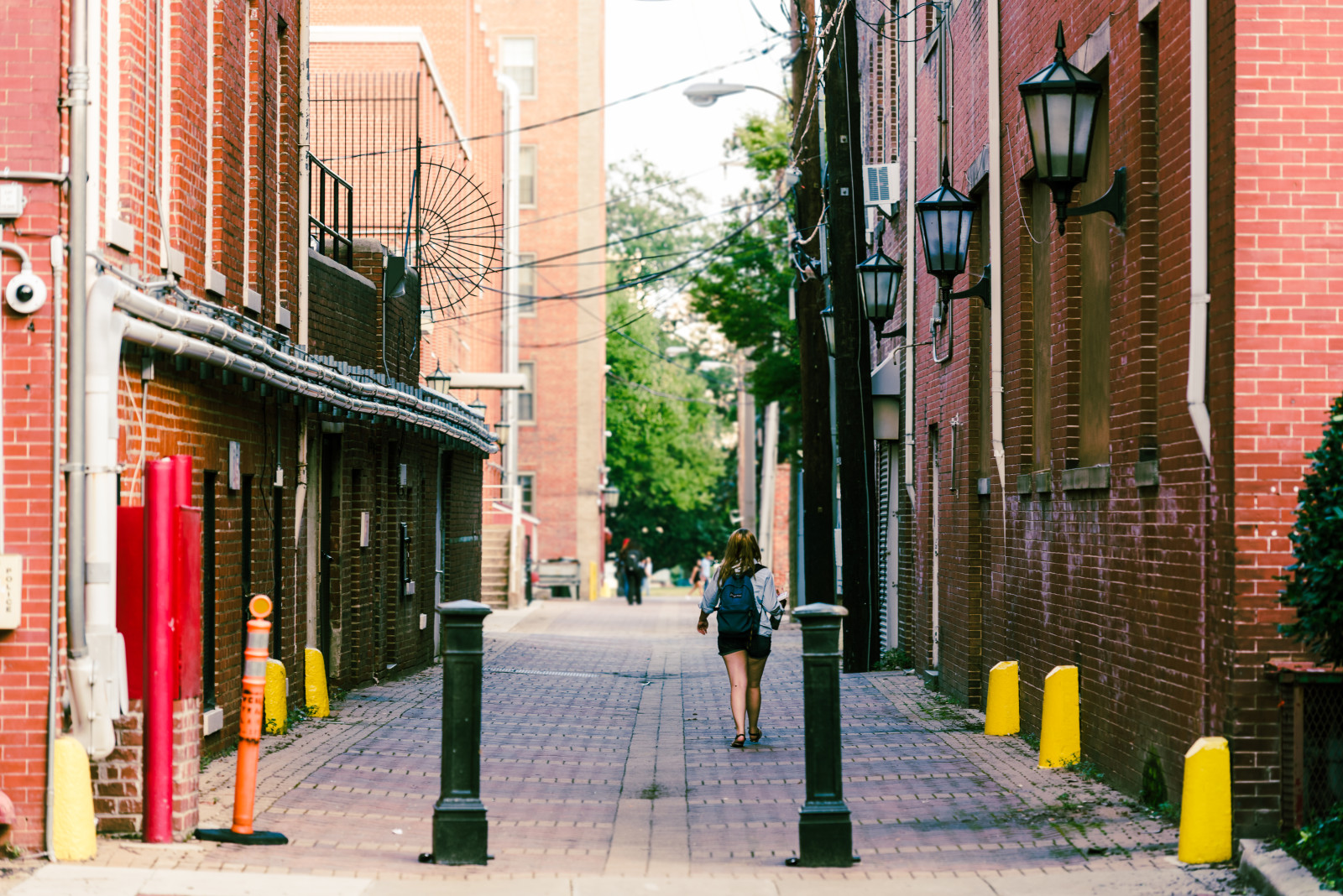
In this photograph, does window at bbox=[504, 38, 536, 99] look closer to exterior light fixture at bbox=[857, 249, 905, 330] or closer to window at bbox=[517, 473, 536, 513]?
window at bbox=[517, 473, 536, 513]

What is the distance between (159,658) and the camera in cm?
750

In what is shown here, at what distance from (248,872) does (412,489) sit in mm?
12331

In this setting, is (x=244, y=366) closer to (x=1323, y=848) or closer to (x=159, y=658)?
(x=159, y=658)

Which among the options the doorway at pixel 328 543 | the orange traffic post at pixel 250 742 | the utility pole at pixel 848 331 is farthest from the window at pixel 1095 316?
the doorway at pixel 328 543

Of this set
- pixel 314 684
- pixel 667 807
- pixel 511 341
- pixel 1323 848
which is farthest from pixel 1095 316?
pixel 511 341

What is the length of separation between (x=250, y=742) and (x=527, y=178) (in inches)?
1896

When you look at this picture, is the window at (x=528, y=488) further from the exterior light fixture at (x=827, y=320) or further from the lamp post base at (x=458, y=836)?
the lamp post base at (x=458, y=836)

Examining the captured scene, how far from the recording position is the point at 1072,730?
1014cm

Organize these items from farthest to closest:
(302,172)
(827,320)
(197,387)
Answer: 1. (827,320)
2. (302,172)
3. (197,387)

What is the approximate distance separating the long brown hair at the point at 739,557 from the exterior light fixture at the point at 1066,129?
4.09 meters

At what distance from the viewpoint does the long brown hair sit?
12.0 metres

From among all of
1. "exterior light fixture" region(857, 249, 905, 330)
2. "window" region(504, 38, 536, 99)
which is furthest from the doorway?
"window" region(504, 38, 536, 99)

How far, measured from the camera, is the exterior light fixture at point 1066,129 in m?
9.10

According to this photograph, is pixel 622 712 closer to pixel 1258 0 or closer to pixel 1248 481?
pixel 1248 481
